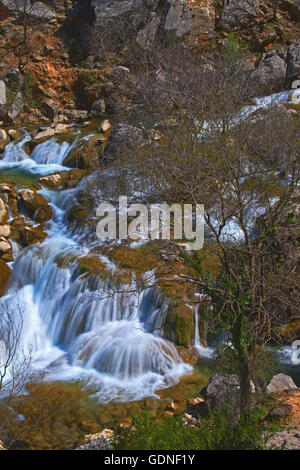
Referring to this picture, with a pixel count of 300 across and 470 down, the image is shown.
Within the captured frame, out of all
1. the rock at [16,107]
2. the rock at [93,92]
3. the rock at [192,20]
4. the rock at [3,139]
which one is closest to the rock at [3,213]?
the rock at [3,139]

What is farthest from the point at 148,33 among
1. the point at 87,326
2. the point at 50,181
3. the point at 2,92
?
the point at 87,326

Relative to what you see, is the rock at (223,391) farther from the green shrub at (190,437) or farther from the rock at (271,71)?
the rock at (271,71)

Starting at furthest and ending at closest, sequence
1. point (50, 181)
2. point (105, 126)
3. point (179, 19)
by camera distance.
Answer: point (179, 19) → point (105, 126) → point (50, 181)

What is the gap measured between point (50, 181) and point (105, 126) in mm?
4558

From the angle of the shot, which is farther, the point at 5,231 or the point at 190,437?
the point at 5,231

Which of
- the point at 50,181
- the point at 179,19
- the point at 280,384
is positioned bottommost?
the point at 280,384

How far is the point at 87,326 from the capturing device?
10.5 m

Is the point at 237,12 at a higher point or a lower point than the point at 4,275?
higher

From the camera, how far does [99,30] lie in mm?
24859

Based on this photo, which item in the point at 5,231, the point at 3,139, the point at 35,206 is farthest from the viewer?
the point at 3,139

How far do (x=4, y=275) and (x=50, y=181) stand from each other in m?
5.34

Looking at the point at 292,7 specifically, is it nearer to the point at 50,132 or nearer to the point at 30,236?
the point at 50,132

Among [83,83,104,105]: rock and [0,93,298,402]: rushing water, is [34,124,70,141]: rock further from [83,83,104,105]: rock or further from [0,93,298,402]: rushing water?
[0,93,298,402]: rushing water

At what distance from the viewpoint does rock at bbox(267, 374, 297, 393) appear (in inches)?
309
